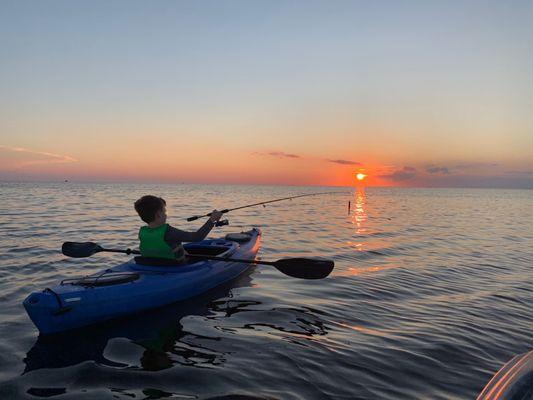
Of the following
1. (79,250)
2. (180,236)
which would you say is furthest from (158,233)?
(79,250)

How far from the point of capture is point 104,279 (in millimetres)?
5922

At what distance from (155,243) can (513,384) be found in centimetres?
550

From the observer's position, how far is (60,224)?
60.1ft

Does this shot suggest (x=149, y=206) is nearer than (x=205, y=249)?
Yes

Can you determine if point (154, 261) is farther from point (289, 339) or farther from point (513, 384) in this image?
point (513, 384)

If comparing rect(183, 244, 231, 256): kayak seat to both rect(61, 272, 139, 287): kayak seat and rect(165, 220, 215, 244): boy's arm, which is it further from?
rect(61, 272, 139, 287): kayak seat

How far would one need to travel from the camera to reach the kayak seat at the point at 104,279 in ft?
18.9

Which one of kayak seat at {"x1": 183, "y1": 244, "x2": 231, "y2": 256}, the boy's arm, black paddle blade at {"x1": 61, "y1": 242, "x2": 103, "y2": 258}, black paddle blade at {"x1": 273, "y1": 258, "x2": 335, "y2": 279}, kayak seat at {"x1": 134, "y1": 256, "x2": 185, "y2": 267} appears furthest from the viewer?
kayak seat at {"x1": 183, "y1": 244, "x2": 231, "y2": 256}

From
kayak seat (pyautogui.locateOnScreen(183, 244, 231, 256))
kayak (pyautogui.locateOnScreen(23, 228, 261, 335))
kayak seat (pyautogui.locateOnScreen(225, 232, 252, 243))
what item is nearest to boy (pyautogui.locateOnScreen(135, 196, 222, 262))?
kayak (pyautogui.locateOnScreen(23, 228, 261, 335))

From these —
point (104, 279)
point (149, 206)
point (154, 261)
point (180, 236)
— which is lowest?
point (104, 279)

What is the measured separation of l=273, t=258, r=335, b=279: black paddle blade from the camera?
23.1 feet

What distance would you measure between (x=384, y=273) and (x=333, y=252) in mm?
3342

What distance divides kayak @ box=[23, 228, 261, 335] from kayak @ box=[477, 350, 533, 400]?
503 cm

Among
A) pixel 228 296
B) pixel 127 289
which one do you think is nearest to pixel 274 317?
pixel 228 296
